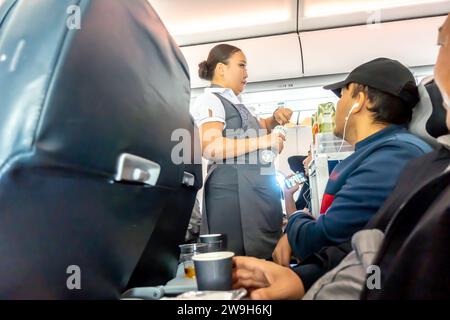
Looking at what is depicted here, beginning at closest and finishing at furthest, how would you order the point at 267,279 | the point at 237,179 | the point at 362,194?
the point at 267,279 → the point at 362,194 → the point at 237,179

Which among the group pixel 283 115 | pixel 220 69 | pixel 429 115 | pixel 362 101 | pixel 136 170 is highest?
pixel 220 69

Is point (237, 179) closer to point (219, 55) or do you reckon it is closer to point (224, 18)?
point (219, 55)

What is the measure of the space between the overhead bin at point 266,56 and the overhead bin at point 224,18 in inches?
2.1

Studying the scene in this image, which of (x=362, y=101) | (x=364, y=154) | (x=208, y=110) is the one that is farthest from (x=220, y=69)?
(x=364, y=154)

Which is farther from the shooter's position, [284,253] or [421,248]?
[284,253]

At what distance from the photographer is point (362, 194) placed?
738 mm

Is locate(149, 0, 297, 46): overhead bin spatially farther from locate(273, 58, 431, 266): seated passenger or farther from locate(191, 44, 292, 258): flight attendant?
locate(273, 58, 431, 266): seated passenger

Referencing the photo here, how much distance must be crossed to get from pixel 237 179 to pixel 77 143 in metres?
0.98

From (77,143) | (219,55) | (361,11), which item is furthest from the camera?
(361,11)

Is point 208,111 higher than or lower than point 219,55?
lower

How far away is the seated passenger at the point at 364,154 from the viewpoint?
739 millimetres

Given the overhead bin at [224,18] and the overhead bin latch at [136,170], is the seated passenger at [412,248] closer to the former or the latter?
the overhead bin latch at [136,170]

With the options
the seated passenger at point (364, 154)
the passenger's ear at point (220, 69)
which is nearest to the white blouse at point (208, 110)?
the passenger's ear at point (220, 69)

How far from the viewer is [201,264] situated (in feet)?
1.72
